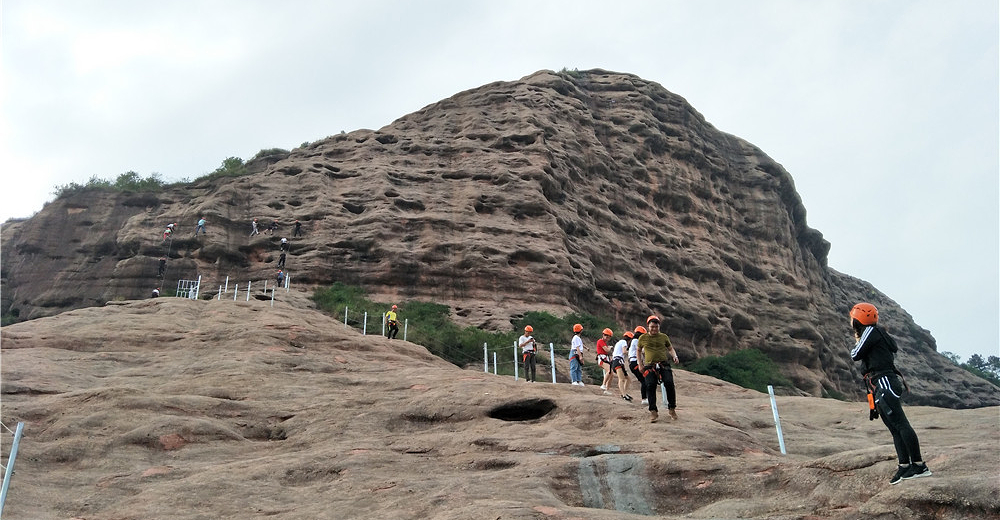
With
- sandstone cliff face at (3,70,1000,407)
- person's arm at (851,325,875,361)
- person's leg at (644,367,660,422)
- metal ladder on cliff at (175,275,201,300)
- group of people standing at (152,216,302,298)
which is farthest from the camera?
sandstone cliff face at (3,70,1000,407)

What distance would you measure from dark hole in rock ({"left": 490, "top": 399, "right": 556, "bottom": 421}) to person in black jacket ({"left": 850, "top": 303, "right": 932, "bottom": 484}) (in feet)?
21.9

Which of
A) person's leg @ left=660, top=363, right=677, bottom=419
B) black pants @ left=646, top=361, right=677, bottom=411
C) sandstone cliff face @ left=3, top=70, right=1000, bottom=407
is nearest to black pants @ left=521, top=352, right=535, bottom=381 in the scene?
black pants @ left=646, top=361, right=677, bottom=411

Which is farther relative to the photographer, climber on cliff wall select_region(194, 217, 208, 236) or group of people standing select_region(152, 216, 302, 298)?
climber on cliff wall select_region(194, 217, 208, 236)

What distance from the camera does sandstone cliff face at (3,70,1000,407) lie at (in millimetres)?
38344

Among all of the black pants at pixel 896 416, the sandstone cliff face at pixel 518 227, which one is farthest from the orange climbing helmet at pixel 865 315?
the sandstone cliff face at pixel 518 227

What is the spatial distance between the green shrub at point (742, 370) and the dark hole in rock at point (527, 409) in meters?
25.3

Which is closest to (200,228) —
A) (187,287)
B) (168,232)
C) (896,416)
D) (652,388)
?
(168,232)

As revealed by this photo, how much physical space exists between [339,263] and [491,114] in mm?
15902

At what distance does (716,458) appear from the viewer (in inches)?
396

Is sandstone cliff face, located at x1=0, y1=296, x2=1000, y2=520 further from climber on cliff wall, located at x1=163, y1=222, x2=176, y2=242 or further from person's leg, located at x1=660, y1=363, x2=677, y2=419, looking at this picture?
climber on cliff wall, located at x1=163, y1=222, x2=176, y2=242

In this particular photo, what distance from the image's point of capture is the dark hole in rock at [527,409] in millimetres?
14094

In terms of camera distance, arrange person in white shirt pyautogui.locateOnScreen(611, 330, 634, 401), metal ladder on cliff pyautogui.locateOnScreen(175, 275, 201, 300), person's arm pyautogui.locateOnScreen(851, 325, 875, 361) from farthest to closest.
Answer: metal ladder on cliff pyautogui.locateOnScreen(175, 275, 201, 300) → person in white shirt pyautogui.locateOnScreen(611, 330, 634, 401) → person's arm pyautogui.locateOnScreen(851, 325, 875, 361)

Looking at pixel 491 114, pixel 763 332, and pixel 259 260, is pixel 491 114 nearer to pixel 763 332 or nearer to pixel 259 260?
pixel 259 260

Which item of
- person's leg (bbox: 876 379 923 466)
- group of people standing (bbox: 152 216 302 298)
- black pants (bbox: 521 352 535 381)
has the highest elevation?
group of people standing (bbox: 152 216 302 298)
